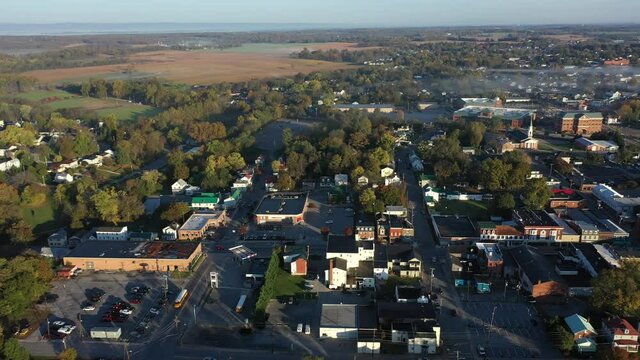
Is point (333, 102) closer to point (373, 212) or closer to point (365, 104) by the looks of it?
point (365, 104)

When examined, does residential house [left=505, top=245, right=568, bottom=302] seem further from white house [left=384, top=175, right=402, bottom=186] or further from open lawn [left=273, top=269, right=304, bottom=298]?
white house [left=384, top=175, right=402, bottom=186]

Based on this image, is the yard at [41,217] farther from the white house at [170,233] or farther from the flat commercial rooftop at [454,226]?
the flat commercial rooftop at [454,226]

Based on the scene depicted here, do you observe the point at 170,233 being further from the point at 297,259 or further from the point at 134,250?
the point at 297,259

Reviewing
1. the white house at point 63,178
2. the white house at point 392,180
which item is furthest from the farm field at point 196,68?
the white house at point 392,180

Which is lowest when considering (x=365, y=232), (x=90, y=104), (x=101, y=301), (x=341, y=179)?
(x=101, y=301)

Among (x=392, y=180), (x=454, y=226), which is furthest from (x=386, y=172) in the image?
(x=454, y=226)

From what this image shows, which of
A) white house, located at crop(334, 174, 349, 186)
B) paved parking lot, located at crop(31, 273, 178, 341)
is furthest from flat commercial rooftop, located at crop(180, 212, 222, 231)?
white house, located at crop(334, 174, 349, 186)

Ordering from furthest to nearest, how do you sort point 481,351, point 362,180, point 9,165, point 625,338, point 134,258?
point 9,165 < point 362,180 < point 134,258 < point 481,351 < point 625,338

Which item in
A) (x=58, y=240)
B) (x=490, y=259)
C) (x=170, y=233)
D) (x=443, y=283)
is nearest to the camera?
(x=443, y=283)
